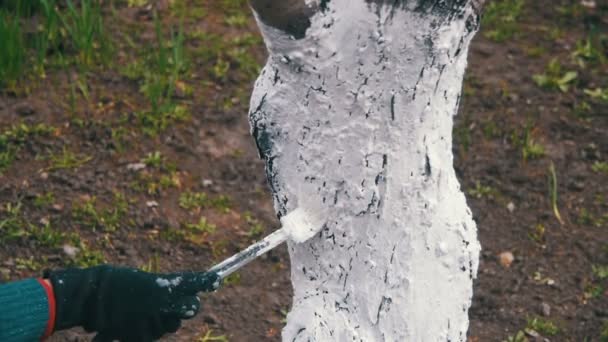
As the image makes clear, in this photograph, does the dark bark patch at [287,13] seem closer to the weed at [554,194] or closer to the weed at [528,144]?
the weed at [554,194]

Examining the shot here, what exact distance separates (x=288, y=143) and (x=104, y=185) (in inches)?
67.6

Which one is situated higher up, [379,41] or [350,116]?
[379,41]

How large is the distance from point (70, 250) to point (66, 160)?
449mm

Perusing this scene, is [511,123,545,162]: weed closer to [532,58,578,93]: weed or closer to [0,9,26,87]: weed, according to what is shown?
[532,58,578,93]: weed

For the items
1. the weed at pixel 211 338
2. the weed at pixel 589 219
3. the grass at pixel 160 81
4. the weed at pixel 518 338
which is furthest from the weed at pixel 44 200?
the weed at pixel 589 219

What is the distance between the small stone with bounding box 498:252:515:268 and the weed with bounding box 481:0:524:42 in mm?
1273

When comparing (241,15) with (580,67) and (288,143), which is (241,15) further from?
(288,143)

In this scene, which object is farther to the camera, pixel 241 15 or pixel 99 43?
pixel 241 15

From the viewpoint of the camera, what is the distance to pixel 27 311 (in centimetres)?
208

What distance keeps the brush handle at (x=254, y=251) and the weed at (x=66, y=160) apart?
1.70 meters

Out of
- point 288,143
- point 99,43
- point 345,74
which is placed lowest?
point 99,43

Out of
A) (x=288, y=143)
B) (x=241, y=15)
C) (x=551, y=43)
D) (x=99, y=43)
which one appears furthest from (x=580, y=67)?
(x=288, y=143)

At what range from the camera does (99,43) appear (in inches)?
160

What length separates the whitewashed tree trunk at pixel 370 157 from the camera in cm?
176
